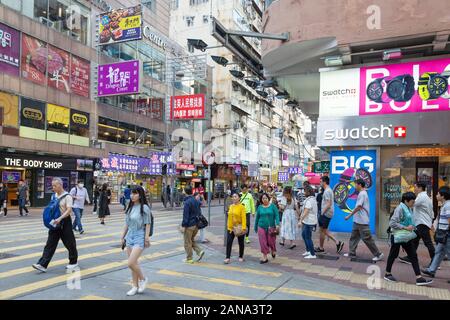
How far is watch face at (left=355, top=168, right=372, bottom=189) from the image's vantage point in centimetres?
1284

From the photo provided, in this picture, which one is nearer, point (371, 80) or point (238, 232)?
point (238, 232)

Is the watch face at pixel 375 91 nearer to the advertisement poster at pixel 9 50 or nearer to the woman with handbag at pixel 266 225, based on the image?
the woman with handbag at pixel 266 225

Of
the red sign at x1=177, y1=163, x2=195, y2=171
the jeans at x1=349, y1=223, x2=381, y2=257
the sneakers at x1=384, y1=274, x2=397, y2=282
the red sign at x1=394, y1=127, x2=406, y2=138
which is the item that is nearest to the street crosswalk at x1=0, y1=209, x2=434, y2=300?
the sneakers at x1=384, y1=274, x2=397, y2=282

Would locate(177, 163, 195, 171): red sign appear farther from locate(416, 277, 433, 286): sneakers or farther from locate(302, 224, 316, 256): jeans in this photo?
locate(416, 277, 433, 286): sneakers

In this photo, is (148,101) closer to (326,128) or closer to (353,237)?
(326,128)

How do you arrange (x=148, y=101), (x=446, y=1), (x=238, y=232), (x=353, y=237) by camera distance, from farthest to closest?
(x=148, y=101)
(x=446, y=1)
(x=353, y=237)
(x=238, y=232)

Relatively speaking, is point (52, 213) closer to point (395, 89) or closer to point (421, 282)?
point (421, 282)

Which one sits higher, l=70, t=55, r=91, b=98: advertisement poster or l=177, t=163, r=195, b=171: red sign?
l=70, t=55, r=91, b=98: advertisement poster

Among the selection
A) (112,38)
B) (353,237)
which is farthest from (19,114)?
(353,237)

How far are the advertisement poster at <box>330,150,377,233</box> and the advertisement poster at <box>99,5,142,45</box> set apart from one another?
58.4ft

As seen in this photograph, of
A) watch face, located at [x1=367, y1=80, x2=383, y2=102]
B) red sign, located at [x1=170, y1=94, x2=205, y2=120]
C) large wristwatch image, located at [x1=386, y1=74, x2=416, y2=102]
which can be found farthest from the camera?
red sign, located at [x1=170, y1=94, x2=205, y2=120]

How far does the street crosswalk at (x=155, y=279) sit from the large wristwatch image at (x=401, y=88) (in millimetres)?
6796

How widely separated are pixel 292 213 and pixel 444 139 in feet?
16.0
